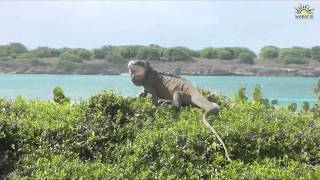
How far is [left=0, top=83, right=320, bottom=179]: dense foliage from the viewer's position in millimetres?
4660

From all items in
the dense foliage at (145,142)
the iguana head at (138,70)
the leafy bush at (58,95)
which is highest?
the iguana head at (138,70)

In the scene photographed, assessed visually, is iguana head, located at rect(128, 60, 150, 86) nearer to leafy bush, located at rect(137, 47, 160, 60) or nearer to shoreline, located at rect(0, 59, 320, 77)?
leafy bush, located at rect(137, 47, 160, 60)

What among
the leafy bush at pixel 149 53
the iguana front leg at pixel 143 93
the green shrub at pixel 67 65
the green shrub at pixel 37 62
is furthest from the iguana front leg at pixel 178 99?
the green shrub at pixel 37 62

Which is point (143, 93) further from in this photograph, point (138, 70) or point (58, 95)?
point (58, 95)

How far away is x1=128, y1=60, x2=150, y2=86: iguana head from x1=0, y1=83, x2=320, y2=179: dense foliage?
0.80 ft

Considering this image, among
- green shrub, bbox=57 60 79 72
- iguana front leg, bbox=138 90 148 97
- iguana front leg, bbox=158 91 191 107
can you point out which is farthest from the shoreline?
iguana front leg, bbox=158 91 191 107

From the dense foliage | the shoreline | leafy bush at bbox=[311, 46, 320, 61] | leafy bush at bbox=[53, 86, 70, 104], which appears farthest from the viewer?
leafy bush at bbox=[311, 46, 320, 61]

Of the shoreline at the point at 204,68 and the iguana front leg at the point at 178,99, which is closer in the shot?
the iguana front leg at the point at 178,99

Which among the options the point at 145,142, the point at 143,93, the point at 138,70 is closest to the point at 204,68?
the point at 143,93

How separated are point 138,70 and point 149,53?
959cm

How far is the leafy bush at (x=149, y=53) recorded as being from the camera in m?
14.0

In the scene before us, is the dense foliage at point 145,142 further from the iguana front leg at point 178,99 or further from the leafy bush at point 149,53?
the leafy bush at point 149,53

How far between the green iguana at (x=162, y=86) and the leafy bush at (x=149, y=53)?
24.1 ft

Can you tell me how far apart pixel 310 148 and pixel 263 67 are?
19.8m
